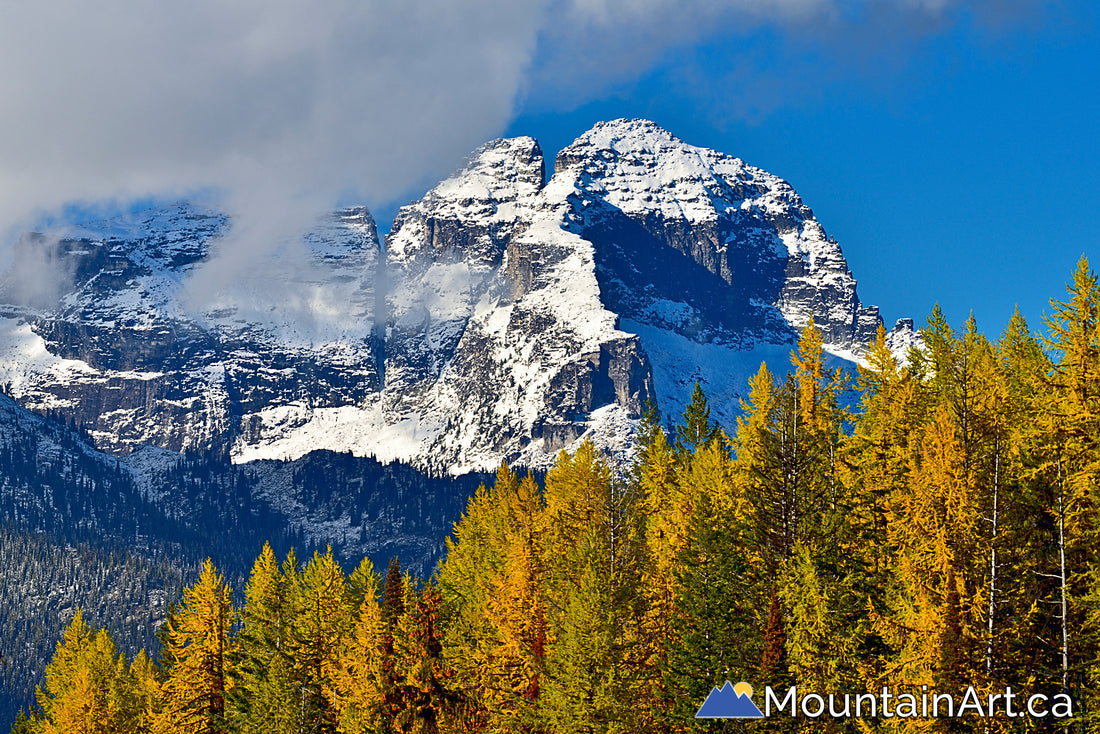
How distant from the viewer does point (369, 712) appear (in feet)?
158

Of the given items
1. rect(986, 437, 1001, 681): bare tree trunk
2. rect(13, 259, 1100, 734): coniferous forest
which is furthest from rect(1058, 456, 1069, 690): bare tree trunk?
rect(986, 437, 1001, 681): bare tree trunk

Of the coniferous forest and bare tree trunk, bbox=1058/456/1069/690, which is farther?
the coniferous forest

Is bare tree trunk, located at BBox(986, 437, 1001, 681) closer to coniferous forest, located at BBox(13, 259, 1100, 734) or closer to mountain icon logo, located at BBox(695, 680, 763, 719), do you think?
coniferous forest, located at BBox(13, 259, 1100, 734)

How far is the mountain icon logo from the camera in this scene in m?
34.3

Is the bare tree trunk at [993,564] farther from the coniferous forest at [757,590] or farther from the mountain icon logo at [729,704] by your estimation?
the mountain icon logo at [729,704]

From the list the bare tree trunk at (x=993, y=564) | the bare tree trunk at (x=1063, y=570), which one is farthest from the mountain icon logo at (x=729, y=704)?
A: the bare tree trunk at (x=1063, y=570)

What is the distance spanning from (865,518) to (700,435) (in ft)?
80.0

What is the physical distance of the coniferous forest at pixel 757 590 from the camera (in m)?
30.6

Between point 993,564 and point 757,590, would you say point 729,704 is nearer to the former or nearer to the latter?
point 757,590

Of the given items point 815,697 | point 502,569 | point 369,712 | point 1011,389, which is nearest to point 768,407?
point 1011,389

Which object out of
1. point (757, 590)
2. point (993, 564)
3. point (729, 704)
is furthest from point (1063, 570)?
point (729, 704)

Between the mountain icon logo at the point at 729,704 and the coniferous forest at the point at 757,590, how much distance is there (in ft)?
1.22

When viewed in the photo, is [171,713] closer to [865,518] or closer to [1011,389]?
[865,518]

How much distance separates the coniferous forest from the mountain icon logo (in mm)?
372
